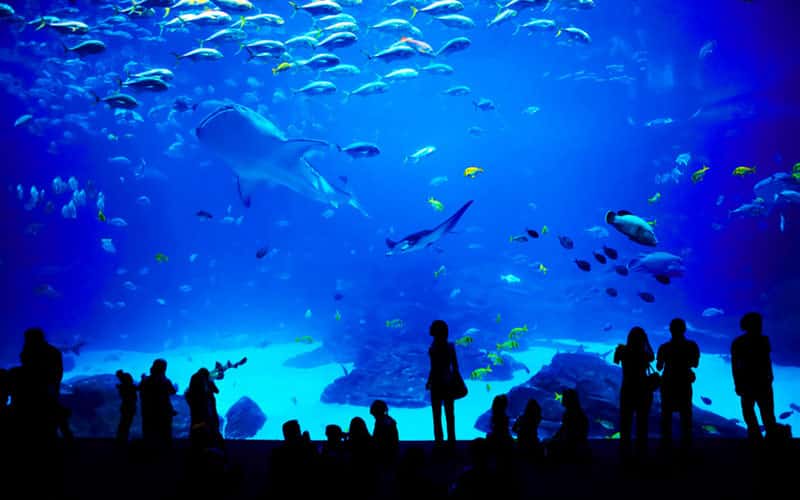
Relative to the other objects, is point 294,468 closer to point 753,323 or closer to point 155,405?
point 155,405

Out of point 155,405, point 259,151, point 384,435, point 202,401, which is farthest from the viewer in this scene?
point 259,151

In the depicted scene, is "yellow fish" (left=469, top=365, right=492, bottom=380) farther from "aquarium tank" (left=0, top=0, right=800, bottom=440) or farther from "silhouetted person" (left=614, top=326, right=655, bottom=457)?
"silhouetted person" (left=614, top=326, right=655, bottom=457)

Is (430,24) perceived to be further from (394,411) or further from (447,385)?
(447,385)

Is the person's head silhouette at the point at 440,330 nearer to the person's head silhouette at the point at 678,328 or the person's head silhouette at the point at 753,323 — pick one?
the person's head silhouette at the point at 678,328

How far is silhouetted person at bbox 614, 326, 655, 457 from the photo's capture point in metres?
3.18

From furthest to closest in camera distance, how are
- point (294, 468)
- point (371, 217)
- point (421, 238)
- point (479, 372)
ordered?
point (371, 217), point (479, 372), point (421, 238), point (294, 468)

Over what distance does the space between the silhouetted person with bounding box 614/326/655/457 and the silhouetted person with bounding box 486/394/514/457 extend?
3.08 feet

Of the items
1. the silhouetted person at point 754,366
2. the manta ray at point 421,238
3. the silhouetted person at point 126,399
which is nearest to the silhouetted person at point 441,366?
the manta ray at point 421,238

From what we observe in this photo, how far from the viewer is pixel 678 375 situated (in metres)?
3.29

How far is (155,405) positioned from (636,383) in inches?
152

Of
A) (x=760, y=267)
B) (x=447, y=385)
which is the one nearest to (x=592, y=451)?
(x=447, y=385)

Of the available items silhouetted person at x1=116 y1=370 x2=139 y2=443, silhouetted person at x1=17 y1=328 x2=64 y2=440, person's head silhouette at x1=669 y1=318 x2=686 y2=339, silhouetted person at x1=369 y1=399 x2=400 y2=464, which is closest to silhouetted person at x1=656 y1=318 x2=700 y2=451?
person's head silhouette at x1=669 y1=318 x2=686 y2=339

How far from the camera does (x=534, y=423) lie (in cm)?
331

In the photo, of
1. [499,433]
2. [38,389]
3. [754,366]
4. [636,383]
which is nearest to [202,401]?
[38,389]
